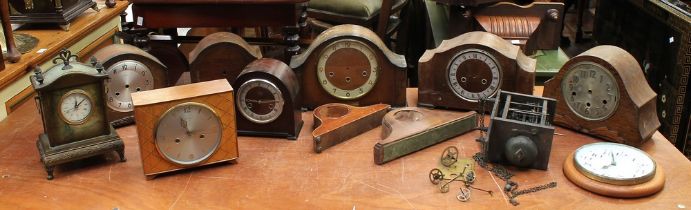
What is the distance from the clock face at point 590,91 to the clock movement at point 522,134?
13cm

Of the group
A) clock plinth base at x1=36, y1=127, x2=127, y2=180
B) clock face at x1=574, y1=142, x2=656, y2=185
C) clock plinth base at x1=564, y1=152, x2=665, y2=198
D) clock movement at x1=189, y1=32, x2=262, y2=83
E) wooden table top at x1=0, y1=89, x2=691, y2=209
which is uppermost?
clock movement at x1=189, y1=32, x2=262, y2=83

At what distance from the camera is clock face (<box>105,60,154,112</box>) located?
1794mm

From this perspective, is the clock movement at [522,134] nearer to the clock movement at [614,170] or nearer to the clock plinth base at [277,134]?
the clock movement at [614,170]

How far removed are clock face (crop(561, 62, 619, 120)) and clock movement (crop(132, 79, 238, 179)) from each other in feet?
2.93

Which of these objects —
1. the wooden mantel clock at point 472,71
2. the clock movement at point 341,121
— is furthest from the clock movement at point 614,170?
the clock movement at point 341,121

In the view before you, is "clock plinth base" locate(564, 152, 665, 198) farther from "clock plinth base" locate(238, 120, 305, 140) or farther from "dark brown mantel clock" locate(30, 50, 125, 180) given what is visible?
"dark brown mantel clock" locate(30, 50, 125, 180)

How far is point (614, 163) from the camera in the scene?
1.54m

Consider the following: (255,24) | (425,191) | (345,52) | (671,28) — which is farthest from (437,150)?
(671,28)

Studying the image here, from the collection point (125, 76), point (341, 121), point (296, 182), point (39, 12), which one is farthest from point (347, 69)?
point (39, 12)

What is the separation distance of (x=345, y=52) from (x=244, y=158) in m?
0.43

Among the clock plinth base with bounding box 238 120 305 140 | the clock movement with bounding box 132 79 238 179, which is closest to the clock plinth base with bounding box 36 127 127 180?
the clock movement with bounding box 132 79 238 179

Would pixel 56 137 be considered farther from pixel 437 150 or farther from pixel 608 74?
pixel 608 74

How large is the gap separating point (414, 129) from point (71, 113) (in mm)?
856

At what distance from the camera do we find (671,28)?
7.91 feet
